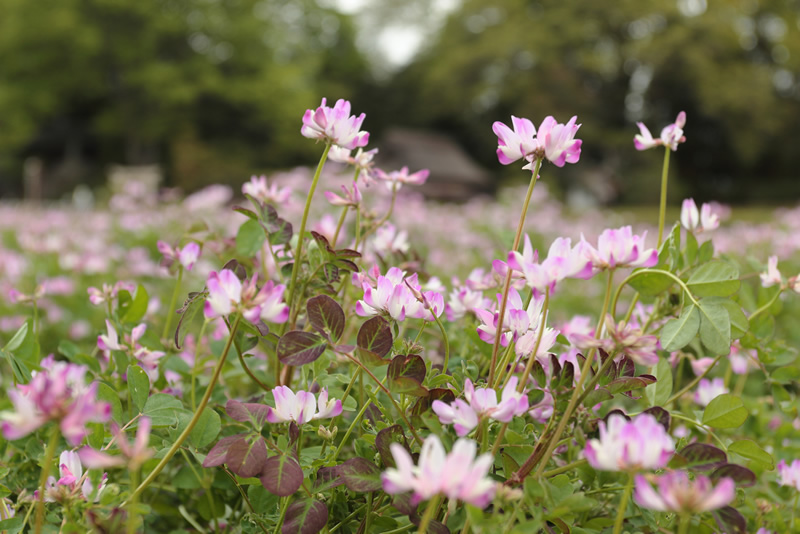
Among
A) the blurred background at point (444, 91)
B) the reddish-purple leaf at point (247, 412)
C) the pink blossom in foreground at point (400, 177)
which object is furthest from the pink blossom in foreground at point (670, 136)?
the blurred background at point (444, 91)

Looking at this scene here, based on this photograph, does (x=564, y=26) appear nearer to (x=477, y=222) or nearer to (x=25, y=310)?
(x=477, y=222)

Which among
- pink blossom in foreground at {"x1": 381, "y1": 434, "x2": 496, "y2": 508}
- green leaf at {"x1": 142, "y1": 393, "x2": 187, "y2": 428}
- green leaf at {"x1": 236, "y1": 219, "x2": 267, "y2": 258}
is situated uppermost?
green leaf at {"x1": 236, "y1": 219, "x2": 267, "y2": 258}

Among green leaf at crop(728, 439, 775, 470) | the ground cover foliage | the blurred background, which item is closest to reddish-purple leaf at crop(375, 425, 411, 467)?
the ground cover foliage

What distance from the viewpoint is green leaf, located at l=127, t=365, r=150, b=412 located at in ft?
2.74

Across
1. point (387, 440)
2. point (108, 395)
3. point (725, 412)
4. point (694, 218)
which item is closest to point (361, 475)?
point (387, 440)

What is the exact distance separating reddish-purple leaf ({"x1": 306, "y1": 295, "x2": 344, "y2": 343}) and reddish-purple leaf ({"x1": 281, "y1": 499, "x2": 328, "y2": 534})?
0.19 meters

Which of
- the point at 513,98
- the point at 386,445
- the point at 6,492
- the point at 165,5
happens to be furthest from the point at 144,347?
the point at 165,5

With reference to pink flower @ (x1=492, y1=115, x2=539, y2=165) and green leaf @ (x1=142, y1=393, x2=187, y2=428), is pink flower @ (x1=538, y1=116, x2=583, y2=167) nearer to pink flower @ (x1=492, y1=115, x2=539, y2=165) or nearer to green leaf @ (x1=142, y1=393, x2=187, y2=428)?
pink flower @ (x1=492, y1=115, x2=539, y2=165)

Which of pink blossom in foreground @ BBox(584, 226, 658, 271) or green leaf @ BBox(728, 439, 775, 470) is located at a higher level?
pink blossom in foreground @ BBox(584, 226, 658, 271)

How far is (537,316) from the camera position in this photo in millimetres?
777

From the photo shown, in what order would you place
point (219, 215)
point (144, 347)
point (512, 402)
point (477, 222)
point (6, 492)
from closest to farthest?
point (512, 402)
point (6, 492)
point (144, 347)
point (219, 215)
point (477, 222)

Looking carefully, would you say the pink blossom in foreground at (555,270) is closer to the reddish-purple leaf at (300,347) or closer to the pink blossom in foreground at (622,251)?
the pink blossom in foreground at (622,251)

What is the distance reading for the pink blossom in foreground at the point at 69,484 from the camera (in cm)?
66

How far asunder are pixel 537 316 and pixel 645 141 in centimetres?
39
